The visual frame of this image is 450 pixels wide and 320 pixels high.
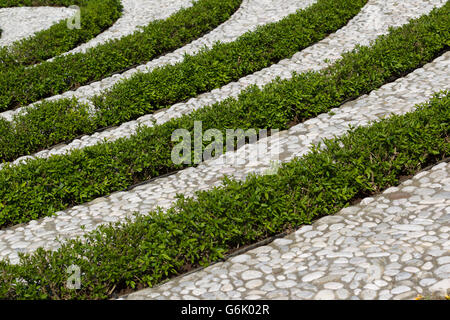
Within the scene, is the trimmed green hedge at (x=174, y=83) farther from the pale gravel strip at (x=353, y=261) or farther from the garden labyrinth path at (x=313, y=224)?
the pale gravel strip at (x=353, y=261)

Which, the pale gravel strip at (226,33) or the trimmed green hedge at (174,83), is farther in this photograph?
the pale gravel strip at (226,33)

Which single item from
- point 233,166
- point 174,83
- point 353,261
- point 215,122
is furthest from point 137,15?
point 353,261

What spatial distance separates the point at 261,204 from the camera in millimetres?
7539

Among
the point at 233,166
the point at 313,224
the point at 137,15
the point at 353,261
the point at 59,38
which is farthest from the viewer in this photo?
the point at 137,15

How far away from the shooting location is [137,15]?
18.0 m

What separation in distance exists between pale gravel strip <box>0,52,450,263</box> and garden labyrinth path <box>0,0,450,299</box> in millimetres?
18

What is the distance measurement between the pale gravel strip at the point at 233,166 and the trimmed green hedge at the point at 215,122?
22 centimetres

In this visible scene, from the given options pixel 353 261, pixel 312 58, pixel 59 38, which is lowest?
pixel 353 261

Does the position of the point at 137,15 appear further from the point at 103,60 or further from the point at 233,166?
the point at 233,166

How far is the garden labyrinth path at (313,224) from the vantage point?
640 cm

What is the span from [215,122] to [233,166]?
1097 mm

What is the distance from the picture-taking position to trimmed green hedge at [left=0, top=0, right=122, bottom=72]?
15047mm

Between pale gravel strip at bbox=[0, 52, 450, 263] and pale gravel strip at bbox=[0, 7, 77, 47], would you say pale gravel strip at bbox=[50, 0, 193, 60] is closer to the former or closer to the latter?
pale gravel strip at bbox=[0, 7, 77, 47]

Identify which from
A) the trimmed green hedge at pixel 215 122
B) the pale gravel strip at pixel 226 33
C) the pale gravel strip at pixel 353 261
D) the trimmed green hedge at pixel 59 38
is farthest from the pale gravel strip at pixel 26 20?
the pale gravel strip at pixel 353 261
